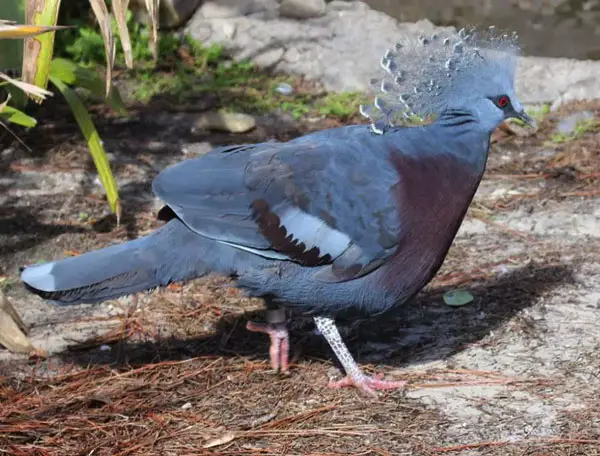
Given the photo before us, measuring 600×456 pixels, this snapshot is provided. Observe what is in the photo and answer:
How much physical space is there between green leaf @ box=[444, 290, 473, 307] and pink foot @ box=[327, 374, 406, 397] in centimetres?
72

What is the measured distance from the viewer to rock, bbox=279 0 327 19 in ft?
24.5

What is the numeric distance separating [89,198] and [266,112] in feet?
5.49

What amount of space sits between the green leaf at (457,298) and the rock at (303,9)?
378 cm

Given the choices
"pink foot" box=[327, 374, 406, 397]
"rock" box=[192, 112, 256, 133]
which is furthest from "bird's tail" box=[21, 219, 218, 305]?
"rock" box=[192, 112, 256, 133]

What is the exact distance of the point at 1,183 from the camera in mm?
5312

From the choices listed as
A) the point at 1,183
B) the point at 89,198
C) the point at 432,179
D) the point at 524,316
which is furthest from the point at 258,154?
the point at 1,183

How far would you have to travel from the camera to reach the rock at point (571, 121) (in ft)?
19.9

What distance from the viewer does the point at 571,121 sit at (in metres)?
6.14

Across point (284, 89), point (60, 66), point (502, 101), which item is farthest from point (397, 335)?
point (284, 89)

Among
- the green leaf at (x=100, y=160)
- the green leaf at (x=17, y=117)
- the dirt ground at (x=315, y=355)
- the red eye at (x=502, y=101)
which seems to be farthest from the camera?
the green leaf at (x=100, y=160)

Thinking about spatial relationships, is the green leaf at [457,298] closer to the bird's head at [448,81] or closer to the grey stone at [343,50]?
the bird's head at [448,81]

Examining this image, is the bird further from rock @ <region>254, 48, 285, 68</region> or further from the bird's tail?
rock @ <region>254, 48, 285, 68</region>

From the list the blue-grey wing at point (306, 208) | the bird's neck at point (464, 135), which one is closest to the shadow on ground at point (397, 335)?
the blue-grey wing at point (306, 208)

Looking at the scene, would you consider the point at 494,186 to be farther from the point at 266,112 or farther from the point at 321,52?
the point at 321,52
